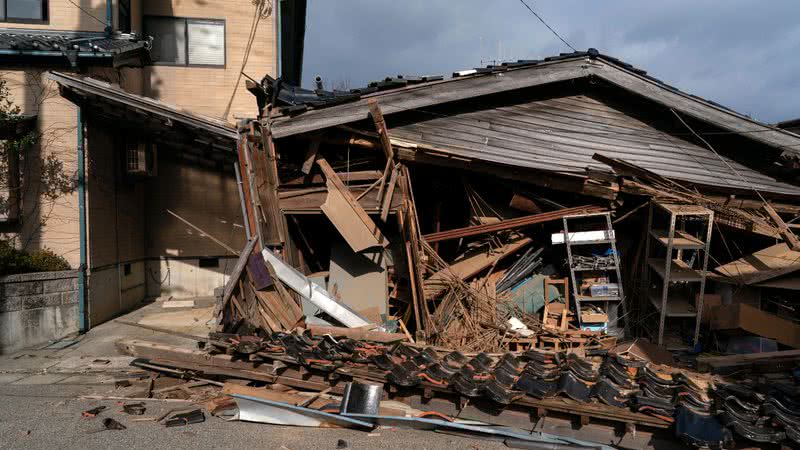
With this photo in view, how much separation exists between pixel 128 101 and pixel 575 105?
299 inches

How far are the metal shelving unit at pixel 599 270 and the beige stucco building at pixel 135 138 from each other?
5.97 m

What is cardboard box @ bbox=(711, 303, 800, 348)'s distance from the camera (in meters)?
6.26

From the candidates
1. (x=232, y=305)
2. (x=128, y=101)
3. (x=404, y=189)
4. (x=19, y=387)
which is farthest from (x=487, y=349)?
(x=128, y=101)

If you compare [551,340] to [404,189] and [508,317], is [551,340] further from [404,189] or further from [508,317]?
[404,189]

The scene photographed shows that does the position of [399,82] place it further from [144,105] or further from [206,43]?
[206,43]

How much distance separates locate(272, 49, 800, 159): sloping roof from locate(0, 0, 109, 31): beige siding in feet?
19.4

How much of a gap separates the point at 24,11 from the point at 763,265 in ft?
46.2

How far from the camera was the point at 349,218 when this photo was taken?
763cm

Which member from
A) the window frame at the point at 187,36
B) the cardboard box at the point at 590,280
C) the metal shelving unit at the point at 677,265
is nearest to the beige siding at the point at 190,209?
the window frame at the point at 187,36

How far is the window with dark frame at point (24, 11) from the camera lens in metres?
10.3

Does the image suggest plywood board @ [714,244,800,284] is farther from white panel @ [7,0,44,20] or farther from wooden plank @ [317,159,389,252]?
white panel @ [7,0,44,20]

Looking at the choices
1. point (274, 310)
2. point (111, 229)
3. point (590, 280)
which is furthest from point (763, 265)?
point (111, 229)

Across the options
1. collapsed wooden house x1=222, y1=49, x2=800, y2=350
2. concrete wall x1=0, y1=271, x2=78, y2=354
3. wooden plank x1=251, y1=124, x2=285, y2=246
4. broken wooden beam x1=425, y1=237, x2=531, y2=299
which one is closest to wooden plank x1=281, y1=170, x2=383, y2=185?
collapsed wooden house x1=222, y1=49, x2=800, y2=350

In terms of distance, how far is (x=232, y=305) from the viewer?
26.1ft
